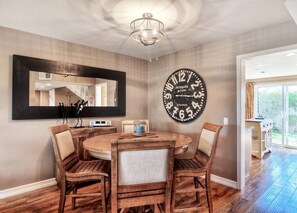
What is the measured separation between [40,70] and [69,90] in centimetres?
53

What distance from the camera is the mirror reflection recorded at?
279cm

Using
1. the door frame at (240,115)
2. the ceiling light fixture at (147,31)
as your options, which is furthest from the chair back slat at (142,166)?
the door frame at (240,115)

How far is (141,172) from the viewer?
4.76 feet

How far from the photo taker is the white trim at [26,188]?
98.4 inches

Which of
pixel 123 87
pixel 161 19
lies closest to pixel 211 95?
pixel 161 19

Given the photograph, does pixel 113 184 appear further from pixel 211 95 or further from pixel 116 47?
pixel 116 47

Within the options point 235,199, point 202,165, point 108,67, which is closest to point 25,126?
point 108,67

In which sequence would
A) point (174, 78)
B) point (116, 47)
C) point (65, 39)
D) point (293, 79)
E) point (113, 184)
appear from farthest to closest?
point (293, 79), point (174, 78), point (116, 47), point (65, 39), point (113, 184)

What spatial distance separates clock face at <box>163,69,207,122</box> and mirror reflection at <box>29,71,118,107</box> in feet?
3.75

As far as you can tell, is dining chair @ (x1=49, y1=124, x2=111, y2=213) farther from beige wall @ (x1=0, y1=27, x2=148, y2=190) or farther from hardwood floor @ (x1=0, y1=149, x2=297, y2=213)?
beige wall @ (x1=0, y1=27, x2=148, y2=190)

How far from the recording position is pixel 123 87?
3.82 m

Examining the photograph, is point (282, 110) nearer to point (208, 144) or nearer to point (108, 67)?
point (208, 144)

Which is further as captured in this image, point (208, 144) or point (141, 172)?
point (208, 144)

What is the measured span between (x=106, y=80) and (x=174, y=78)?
1.39 metres
